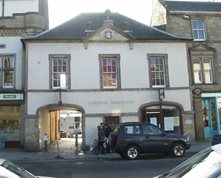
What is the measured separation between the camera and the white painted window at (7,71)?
83.1ft

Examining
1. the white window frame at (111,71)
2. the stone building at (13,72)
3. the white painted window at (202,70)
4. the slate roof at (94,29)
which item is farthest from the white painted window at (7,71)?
the white painted window at (202,70)

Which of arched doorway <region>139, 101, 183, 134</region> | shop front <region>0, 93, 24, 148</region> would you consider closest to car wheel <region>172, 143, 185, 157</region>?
arched doorway <region>139, 101, 183, 134</region>

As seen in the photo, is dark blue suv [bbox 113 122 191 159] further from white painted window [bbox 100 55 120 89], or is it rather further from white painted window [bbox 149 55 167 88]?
white painted window [bbox 149 55 167 88]

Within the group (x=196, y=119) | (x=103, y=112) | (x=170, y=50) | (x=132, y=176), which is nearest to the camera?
(x=132, y=176)

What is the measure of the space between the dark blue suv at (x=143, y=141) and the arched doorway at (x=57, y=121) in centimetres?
633

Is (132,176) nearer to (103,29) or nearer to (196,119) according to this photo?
(103,29)

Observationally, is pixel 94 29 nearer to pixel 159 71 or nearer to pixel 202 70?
pixel 159 71

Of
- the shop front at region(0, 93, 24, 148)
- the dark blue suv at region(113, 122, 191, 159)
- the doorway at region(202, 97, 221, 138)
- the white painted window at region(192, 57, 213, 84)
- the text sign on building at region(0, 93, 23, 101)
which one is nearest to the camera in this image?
the dark blue suv at region(113, 122, 191, 159)

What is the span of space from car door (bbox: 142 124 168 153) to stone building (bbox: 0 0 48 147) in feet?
34.0

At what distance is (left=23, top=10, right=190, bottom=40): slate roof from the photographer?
24.8 m

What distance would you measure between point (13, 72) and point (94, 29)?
259 inches

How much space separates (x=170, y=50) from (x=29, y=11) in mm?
11629

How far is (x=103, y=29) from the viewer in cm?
2486

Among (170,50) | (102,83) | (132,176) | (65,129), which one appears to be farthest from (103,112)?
(65,129)
